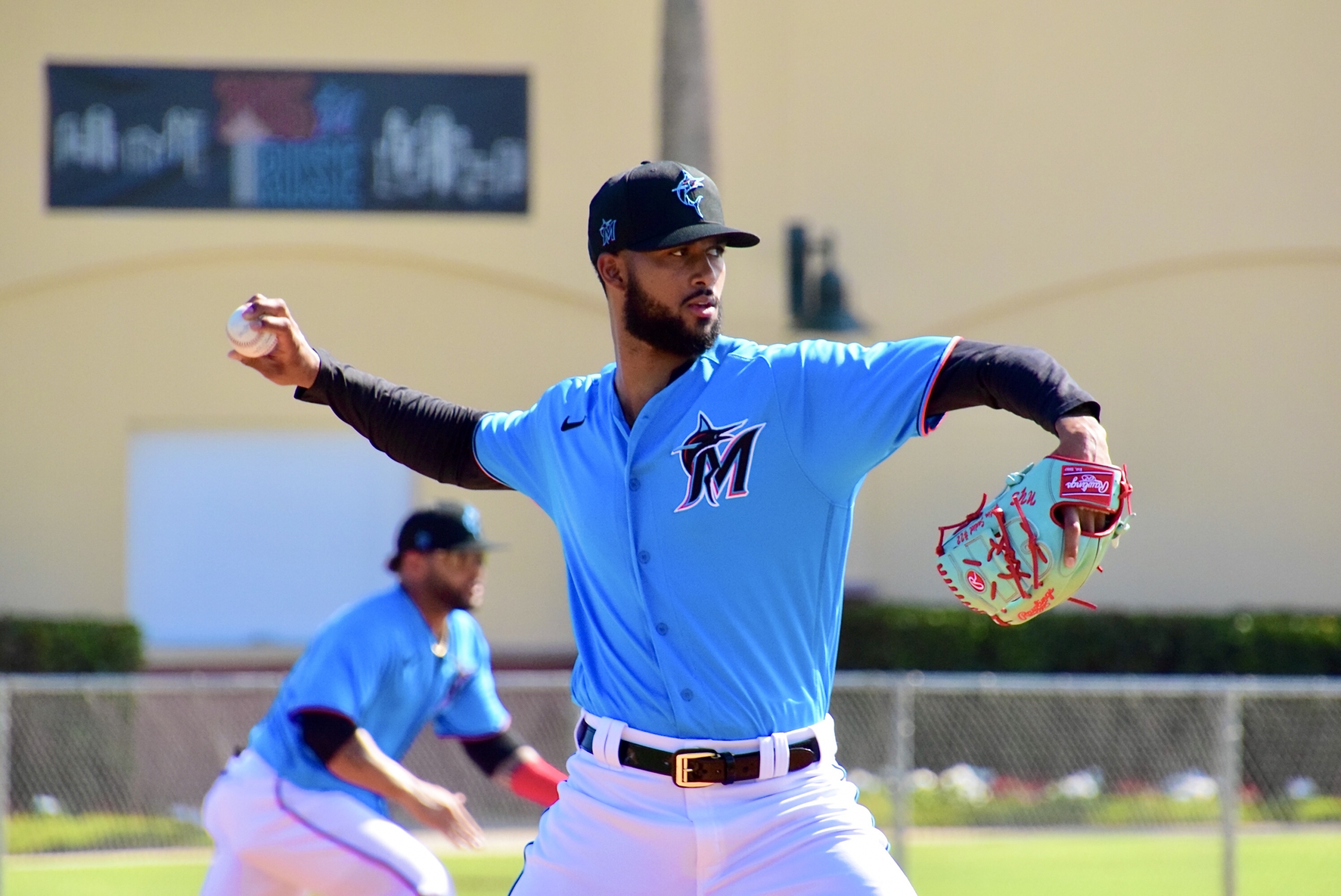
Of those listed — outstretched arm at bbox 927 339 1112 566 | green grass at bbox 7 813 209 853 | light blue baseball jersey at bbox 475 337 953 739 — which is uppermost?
outstretched arm at bbox 927 339 1112 566

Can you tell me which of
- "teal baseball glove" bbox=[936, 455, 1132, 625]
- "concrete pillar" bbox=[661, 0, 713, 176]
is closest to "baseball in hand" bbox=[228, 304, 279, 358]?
"teal baseball glove" bbox=[936, 455, 1132, 625]

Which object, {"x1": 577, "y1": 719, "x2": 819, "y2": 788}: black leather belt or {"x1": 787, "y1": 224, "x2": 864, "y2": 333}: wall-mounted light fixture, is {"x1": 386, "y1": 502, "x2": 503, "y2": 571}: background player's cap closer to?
{"x1": 577, "y1": 719, "x2": 819, "y2": 788}: black leather belt

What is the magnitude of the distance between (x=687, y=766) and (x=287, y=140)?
12220 mm

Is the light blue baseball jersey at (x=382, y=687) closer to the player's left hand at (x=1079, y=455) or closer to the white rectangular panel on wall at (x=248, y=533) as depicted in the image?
the player's left hand at (x=1079, y=455)

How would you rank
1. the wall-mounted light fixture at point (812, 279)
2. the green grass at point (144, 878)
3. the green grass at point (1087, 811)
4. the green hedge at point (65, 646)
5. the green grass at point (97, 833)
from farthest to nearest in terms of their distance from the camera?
the wall-mounted light fixture at point (812, 279) → the green hedge at point (65, 646) → the green grass at point (1087, 811) → the green grass at point (97, 833) → the green grass at point (144, 878)

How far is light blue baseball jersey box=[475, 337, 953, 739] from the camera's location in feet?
11.8

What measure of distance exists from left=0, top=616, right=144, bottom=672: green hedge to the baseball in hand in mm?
10522

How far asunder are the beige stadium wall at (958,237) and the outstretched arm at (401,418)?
10.8 metres

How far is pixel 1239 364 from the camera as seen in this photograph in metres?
15.6

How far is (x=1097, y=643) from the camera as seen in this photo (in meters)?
14.3

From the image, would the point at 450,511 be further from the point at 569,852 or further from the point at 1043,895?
the point at 1043,895

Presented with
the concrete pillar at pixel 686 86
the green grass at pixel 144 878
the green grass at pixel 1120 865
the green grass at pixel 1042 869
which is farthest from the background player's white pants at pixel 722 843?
the concrete pillar at pixel 686 86

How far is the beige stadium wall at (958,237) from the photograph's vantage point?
15086mm

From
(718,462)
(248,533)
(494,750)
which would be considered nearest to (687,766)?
(718,462)
